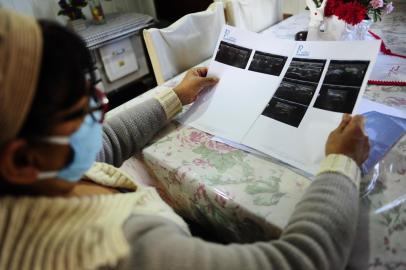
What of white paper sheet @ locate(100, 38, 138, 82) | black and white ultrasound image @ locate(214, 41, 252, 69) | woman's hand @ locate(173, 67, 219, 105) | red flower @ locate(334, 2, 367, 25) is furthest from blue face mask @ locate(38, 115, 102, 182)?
white paper sheet @ locate(100, 38, 138, 82)

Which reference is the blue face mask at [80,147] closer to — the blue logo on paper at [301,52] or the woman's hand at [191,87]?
the woman's hand at [191,87]

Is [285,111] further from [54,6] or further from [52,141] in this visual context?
[54,6]

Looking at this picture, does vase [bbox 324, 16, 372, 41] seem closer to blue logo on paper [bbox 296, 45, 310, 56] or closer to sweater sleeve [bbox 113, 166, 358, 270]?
blue logo on paper [bbox 296, 45, 310, 56]

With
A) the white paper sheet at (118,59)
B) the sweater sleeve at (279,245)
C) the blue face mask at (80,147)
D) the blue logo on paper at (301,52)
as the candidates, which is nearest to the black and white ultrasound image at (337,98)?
the blue logo on paper at (301,52)

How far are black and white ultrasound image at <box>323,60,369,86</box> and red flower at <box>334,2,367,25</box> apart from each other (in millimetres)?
241

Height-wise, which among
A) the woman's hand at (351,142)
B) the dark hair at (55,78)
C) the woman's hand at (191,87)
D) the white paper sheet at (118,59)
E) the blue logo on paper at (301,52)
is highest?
the dark hair at (55,78)

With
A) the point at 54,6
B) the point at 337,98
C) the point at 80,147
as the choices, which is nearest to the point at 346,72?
the point at 337,98

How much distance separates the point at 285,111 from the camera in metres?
0.67

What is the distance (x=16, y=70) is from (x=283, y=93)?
55 cm

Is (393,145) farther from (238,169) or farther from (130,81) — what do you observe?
(130,81)

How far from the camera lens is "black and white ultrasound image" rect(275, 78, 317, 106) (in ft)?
2.19

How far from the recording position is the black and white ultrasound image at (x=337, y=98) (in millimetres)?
606

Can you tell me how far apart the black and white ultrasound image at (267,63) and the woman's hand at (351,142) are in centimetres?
25

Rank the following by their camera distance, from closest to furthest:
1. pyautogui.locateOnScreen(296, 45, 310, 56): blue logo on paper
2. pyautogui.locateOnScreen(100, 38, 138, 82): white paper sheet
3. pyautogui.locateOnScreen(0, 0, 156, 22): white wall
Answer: pyautogui.locateOnScreen(296, 45, 310, 56): blue logo on paper < pyautogui.locateOnScreen(0, 0, 156, 22): white wall < pyautogui.locateOnScreen(100, 38, 138, 82): white paper sheet
